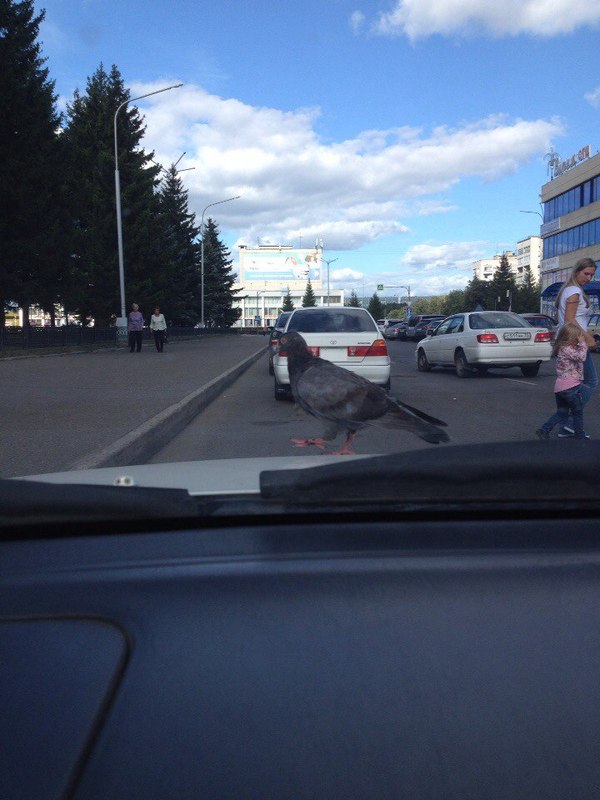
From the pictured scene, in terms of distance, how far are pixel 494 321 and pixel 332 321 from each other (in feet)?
20.2

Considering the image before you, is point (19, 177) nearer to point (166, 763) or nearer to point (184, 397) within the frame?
point (184, 397)

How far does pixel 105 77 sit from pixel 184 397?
134 feet

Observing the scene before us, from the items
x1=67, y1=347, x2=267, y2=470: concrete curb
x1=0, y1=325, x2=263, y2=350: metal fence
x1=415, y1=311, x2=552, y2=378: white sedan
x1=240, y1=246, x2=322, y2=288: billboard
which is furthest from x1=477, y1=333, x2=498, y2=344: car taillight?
x1=240, y1=246, x2=322, y2=288: billboard

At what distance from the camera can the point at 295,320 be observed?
12234mm

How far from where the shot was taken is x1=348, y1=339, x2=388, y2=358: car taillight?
11.6 metres

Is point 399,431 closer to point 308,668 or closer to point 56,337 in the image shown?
point 308,668

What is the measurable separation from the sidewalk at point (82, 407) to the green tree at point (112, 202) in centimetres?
2416

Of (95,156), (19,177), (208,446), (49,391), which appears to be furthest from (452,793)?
(95,156)

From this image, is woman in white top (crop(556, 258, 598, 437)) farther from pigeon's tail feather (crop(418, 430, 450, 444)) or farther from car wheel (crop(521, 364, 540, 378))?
car wheel (crop(521, 364, 540, 378))

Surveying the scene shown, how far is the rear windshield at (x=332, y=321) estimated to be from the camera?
11.8m

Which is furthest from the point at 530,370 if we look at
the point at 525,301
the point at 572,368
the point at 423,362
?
the point at 525,301

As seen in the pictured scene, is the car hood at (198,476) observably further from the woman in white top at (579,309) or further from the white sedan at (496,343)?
the white sedan at (496,343)

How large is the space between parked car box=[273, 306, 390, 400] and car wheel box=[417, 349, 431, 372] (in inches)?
299

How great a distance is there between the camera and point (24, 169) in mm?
27750
